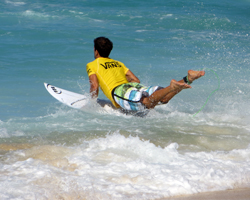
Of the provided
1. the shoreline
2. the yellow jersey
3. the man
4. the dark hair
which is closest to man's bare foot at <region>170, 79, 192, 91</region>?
the man

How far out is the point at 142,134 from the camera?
16.3ft

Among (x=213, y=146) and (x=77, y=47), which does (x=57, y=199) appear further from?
(x=77, y=47)

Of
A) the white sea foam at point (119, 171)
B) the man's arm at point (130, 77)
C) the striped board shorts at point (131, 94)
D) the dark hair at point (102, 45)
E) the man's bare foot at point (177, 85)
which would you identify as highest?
the dark hair at point (102, 45)

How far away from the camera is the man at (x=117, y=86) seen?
5145 mm

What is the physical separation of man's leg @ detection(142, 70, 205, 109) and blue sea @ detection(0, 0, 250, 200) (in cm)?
45

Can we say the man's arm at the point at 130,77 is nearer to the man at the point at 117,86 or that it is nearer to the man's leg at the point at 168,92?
the man at the point at 117,86

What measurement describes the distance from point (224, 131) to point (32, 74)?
598cm

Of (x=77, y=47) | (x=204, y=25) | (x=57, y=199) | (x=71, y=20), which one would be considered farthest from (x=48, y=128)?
(x=204, y=25)

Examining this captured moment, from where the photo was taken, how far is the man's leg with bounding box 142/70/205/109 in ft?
14.6

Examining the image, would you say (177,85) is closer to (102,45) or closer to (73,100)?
(102,45)

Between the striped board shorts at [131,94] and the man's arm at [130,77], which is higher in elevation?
the man's arm at [130,77]

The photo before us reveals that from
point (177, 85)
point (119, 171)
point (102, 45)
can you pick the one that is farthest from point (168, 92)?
point (119, 171)

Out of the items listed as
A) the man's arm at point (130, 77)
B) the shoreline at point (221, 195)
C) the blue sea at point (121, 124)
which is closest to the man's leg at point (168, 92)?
the blue sea at point (121, 124)

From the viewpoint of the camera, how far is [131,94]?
516cm
